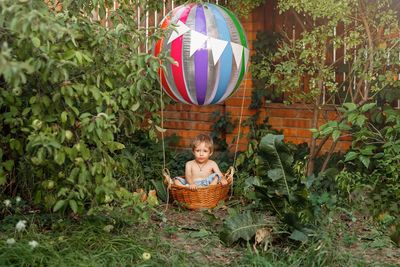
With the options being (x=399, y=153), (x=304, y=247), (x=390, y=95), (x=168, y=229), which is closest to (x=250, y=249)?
(x=304, y=247)

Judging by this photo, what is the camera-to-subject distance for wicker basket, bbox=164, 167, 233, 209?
21.9ft

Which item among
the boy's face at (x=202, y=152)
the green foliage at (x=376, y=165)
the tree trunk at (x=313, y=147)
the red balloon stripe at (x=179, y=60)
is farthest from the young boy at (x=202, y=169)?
the green foliage at (x=376, y=165)

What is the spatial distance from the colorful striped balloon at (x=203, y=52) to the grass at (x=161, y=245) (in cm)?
107

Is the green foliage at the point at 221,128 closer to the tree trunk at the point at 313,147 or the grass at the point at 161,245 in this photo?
the tree trunk at the point at 313,147

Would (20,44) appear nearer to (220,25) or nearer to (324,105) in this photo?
(220,25)

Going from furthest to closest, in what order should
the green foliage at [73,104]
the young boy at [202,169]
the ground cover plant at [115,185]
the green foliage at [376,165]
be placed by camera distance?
the young boy at [202,169]
the green foliage at [376,165]
the ground cover plant at [115,185]
the green foliage at [73,104]

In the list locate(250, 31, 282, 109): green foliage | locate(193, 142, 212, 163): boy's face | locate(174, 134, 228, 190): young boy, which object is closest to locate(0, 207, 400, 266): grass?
locate(174, 134, 228, 190): young boy

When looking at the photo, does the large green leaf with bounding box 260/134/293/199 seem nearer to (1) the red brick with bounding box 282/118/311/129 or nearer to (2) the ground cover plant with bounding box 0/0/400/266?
(2) the ground cover plant with bounding box 0/0/400/266

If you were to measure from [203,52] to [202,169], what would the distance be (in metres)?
1.24

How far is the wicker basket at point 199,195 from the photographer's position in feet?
21.9

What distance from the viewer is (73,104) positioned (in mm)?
5168

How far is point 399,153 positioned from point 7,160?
3174mm

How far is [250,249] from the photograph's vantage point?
16.9ft

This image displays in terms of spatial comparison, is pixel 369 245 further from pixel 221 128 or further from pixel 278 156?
pixel 221 128
